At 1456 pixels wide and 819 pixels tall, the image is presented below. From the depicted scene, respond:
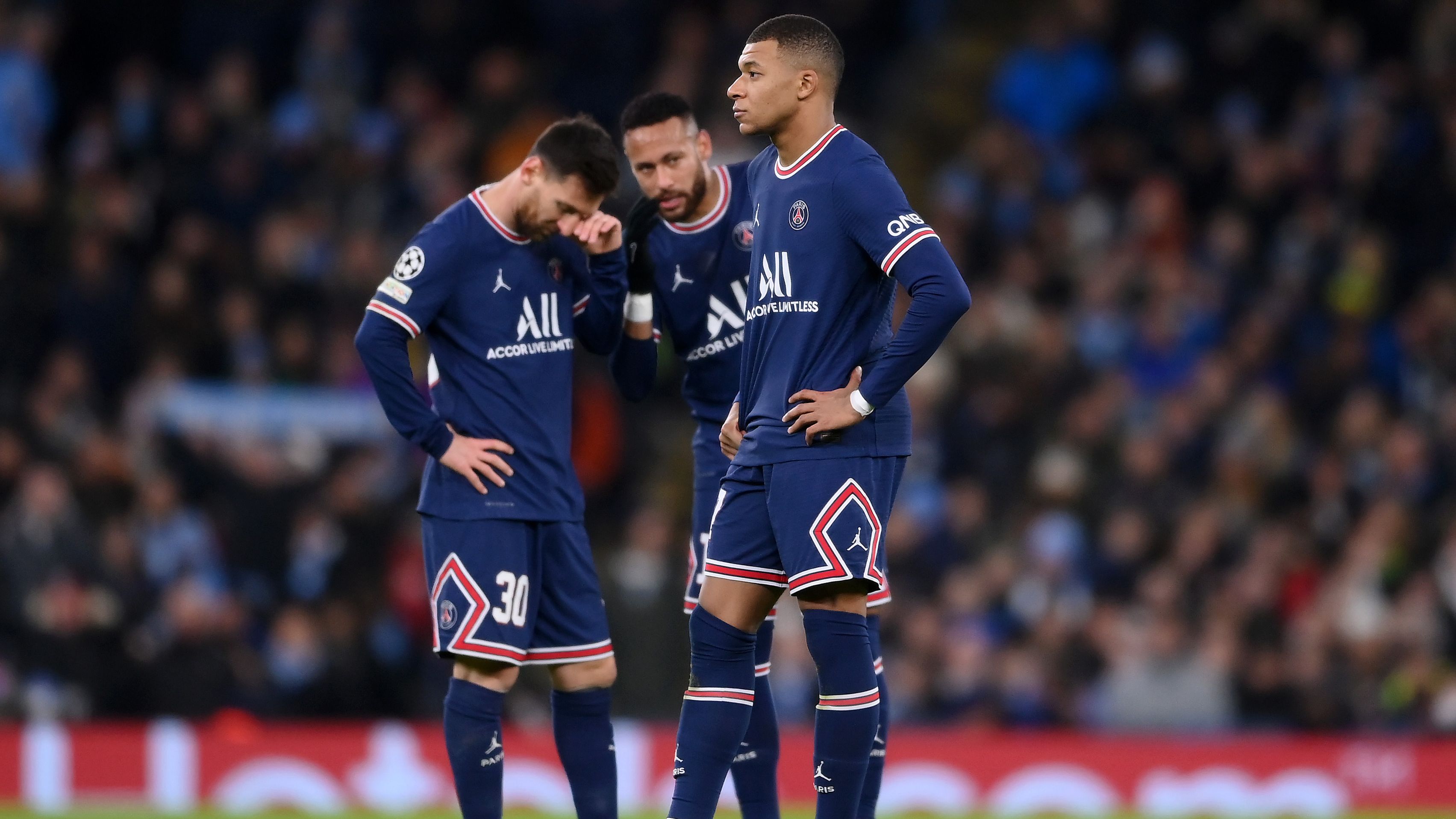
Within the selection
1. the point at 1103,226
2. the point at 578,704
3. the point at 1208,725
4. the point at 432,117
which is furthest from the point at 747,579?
the point at 432,117

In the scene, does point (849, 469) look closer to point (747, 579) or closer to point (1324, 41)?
point (747, 579)

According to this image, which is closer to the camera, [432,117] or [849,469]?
[849,469]

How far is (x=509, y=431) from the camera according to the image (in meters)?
7.04

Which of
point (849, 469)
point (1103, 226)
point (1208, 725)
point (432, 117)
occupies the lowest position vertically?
point (1208, 725)

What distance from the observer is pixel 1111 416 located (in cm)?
1402

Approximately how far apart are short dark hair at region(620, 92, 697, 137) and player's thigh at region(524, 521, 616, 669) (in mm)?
1554

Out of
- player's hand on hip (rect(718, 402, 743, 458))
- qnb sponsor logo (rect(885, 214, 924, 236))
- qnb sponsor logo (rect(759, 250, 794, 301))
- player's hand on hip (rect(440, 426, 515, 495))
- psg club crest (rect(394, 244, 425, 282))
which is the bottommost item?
player's hand on hip (rect(440, 426, 515, 495))

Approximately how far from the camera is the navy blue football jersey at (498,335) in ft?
22.8

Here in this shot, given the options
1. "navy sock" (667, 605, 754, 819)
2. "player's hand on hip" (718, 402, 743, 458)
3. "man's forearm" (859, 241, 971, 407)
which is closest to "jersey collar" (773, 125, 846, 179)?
"man's forearm" (859, 241, 971, 407)

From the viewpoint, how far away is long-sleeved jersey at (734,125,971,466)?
5.91 meters

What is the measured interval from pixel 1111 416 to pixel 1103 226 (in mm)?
1912

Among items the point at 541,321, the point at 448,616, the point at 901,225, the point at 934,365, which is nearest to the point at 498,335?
the point at 541,321

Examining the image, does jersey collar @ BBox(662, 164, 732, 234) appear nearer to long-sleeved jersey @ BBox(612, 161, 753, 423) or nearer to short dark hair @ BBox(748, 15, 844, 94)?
long-sleeved jersey @ BBox(612, 161, 753, 423)

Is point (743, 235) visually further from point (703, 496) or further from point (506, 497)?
point (506, 497)
